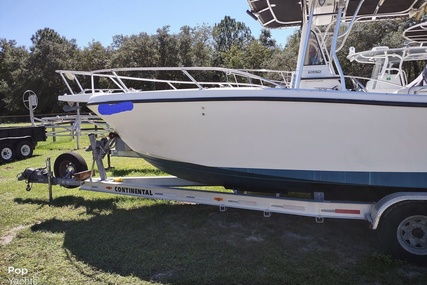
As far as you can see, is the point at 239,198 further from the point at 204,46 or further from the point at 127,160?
the point at 204,46

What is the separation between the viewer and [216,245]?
144 inches

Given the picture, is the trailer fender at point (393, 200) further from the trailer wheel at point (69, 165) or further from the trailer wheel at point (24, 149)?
the trailer wheel at point (24, 149)

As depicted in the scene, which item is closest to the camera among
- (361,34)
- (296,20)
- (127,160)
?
(296,20)

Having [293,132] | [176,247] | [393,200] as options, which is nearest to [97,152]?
[176,247]

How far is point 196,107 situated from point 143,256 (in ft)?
5.32

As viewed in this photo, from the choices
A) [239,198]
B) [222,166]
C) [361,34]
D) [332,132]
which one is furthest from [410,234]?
[361,34]

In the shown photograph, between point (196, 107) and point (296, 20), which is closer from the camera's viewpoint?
point (196, 107)

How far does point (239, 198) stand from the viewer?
381 cm

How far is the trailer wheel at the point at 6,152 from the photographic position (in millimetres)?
A: 8602

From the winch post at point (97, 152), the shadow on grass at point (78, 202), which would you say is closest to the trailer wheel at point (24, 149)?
the shadow on grass at point (78, 202)

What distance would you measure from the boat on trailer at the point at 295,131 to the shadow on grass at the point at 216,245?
0.54 m

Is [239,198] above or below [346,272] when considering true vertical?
above

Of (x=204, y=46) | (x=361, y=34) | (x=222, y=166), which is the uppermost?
(x=204, y=46)

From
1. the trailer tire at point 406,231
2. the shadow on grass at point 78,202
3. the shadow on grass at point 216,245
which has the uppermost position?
the trailer tire at point 406,231
